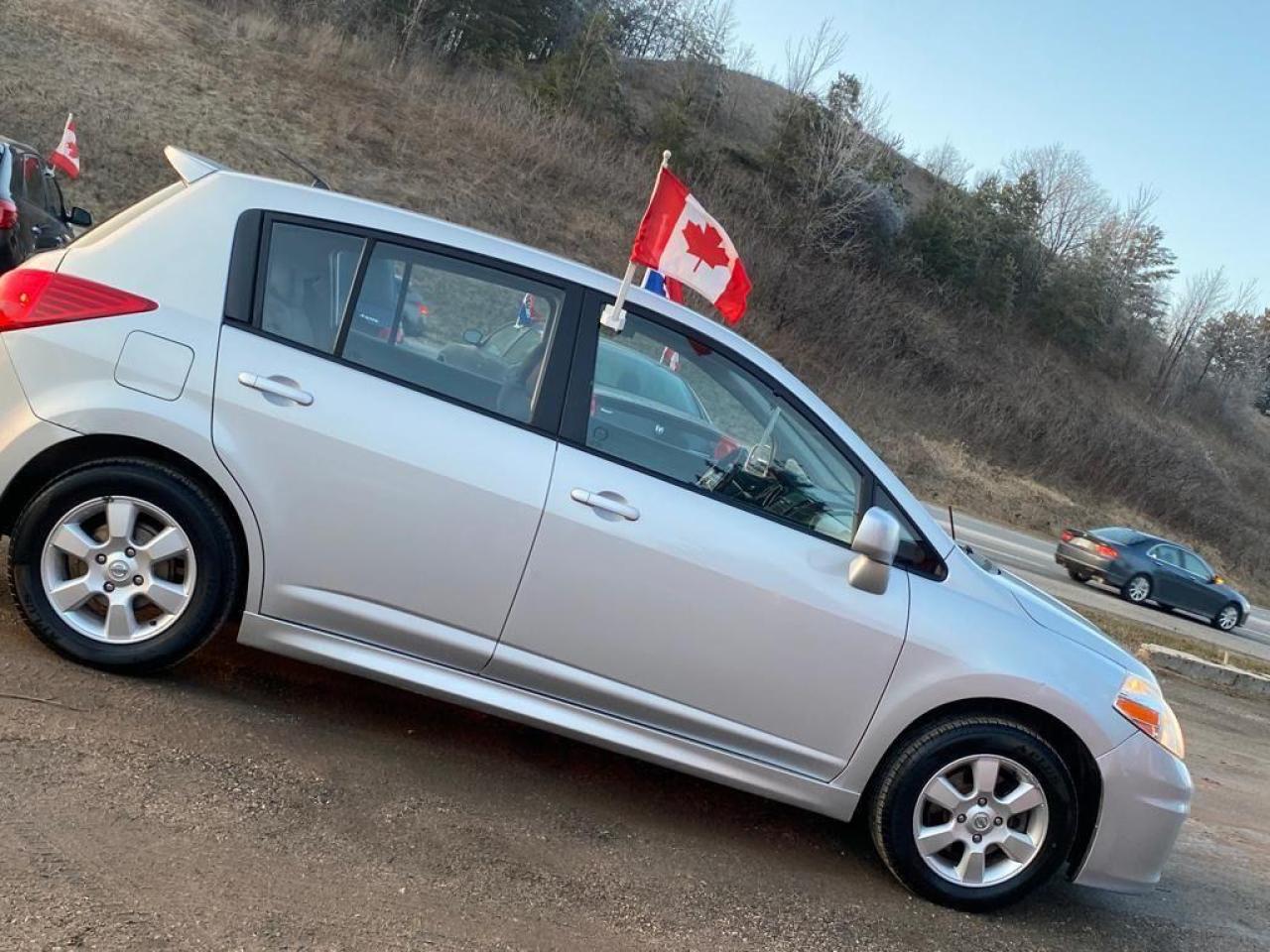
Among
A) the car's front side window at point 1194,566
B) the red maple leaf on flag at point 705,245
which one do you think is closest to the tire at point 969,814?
the red maple leaf on flag at point 705,245

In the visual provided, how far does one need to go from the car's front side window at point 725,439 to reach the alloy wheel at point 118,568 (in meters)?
1.59

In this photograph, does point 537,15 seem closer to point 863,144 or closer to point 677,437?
point 863,144

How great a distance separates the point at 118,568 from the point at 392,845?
1.48 metres

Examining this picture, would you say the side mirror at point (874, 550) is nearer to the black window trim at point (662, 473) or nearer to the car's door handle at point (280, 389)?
the black window trim at point (662, 473)

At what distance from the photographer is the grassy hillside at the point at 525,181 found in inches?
1157

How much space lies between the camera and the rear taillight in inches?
159

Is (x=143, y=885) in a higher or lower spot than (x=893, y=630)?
lower

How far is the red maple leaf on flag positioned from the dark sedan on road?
19.8 metres

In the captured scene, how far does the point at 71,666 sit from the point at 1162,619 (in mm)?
21099

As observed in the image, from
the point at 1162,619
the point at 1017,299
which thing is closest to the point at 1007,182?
the point at 1017,299

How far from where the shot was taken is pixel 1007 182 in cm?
6838

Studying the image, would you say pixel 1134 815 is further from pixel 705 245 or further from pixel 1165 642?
pixel 1165 642

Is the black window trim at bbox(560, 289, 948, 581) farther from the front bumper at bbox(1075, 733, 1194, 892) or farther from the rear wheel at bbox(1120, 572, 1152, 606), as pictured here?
the rear wheel at bbox(1120, 572, 1152, 606)

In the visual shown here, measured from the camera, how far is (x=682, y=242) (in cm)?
474
